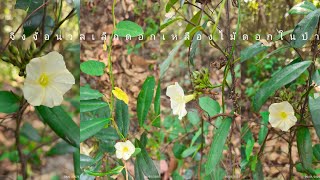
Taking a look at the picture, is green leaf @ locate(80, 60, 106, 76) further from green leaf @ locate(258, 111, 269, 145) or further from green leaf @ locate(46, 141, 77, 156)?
green leaf @ locate(258, 111, 269, 145)

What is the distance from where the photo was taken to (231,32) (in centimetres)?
147

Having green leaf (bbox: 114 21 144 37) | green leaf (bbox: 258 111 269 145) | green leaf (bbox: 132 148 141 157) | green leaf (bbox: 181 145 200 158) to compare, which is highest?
green leaf (bbox: 114 21 144 37)

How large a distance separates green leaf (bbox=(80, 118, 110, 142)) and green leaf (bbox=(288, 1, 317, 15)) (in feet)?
2.23

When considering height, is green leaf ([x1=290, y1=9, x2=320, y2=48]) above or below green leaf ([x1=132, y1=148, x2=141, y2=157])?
above

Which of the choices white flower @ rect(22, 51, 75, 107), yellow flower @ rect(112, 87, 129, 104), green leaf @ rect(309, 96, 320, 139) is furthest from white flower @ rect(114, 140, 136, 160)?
green leaf @ rect(309, 96, 320, 139)

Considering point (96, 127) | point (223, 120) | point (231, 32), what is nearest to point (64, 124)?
point (96, 127)

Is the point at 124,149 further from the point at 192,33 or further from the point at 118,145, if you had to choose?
the point at 192,33

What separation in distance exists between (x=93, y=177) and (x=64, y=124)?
0.39 m

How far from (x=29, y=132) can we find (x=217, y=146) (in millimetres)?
573

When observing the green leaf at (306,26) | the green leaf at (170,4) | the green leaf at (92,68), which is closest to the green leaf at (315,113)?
the green leaf at (306,26)

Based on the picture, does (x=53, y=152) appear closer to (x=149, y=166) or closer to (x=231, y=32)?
(x=149, y=166)

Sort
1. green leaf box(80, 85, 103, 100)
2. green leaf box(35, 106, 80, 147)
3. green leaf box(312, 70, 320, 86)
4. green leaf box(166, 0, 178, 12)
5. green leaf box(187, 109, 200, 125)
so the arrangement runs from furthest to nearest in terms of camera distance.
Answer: green leaf box(187, 109, 200, 125), green leaf box(166, 0, 178, 12), green leaf box(80, 85, 103, 100), green leaf box(312, 70, 320, 86), green leaf box(35, 106, 80, 147)

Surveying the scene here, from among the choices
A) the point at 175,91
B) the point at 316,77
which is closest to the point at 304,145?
the point at 316,77

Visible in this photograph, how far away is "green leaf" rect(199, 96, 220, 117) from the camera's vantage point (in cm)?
148
